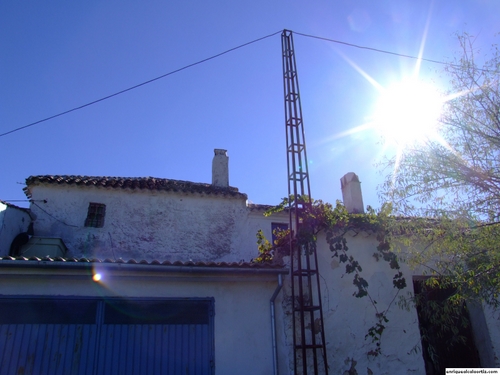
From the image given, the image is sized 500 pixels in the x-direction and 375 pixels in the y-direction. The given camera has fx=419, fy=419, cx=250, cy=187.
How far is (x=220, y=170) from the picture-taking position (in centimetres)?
1448

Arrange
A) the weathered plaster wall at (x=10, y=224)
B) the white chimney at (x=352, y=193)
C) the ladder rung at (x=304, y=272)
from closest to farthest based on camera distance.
Answer: the ladder rung at (x=304, y=272), the white chimney at (x=352, y=193), the weathered plaster wall at (x=10, y=224)

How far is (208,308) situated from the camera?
7.09 metres

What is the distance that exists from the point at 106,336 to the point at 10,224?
654 centimetres

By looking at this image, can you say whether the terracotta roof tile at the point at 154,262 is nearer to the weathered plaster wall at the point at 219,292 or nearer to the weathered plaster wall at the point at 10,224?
the weathered plaster wall at the point at 219,292

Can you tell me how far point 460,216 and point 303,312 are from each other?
2864 mm

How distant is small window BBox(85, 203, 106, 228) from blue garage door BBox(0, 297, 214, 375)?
6413 millimetres

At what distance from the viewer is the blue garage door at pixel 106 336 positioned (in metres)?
6.25

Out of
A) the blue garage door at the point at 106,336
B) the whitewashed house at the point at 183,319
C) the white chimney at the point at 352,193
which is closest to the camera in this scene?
the blue garage door at the point at 106,336

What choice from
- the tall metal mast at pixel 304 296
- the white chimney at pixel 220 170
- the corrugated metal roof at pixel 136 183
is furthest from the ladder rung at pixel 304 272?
the white chimney at pixel 220 170

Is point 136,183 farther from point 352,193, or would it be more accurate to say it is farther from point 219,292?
point 219,292

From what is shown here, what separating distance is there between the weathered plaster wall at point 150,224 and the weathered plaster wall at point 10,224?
0.49 meters

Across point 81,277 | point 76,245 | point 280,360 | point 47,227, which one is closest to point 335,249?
point 280,360

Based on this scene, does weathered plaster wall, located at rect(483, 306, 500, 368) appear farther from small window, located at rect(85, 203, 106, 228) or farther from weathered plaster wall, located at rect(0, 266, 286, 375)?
small window, located at rect(85, 203, 106, 228)

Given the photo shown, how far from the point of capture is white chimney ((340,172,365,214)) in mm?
10422
